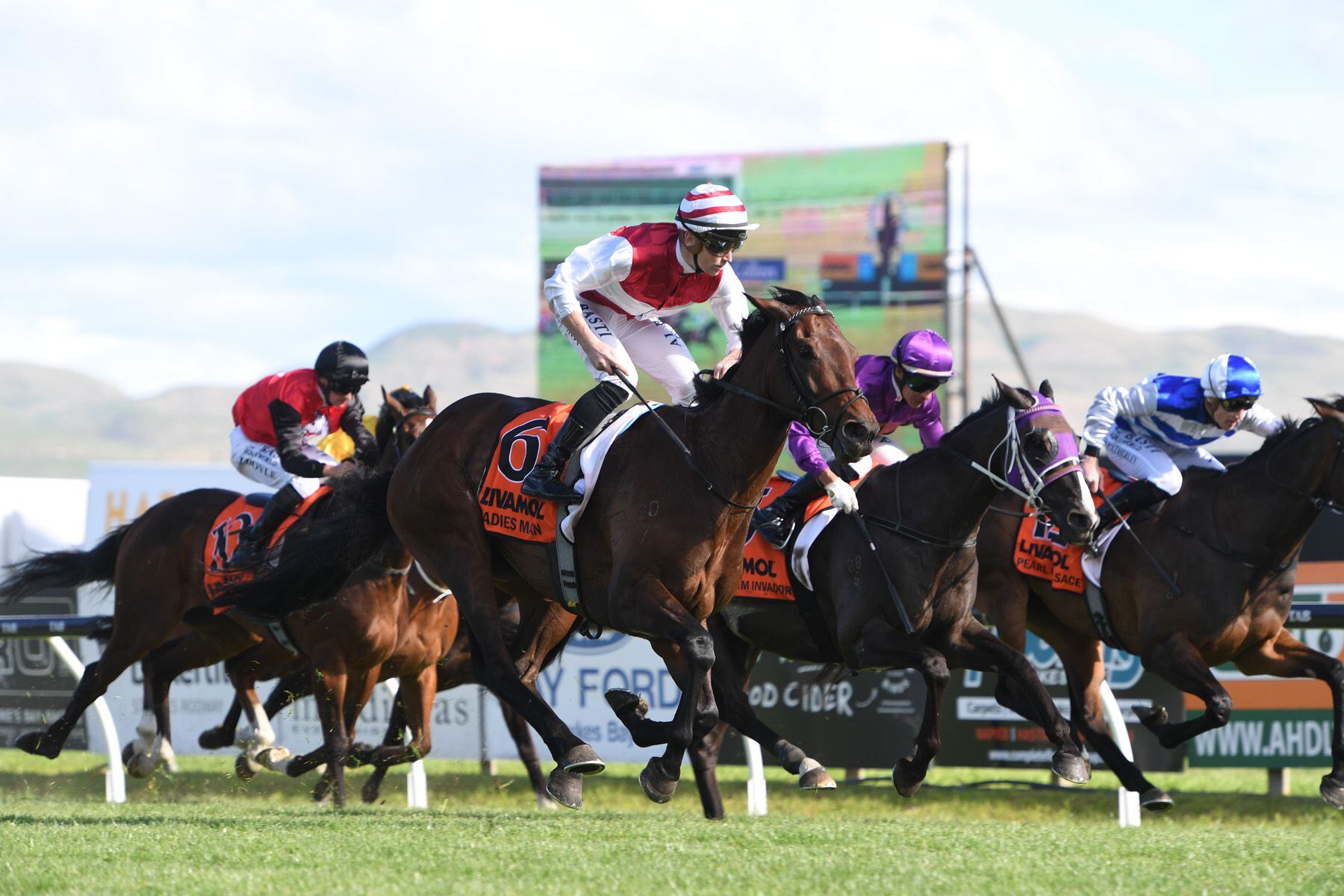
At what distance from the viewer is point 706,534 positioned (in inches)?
219

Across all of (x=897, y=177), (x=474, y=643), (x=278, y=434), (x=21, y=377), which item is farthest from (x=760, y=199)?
(x=21, y=377)

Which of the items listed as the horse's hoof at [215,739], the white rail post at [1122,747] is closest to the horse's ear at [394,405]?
the horse's hoof at [215,739]

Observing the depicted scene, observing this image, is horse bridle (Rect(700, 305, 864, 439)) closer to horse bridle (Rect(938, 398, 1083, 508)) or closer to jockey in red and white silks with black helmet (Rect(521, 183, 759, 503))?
jockey in red and white silks with black helmet (Rect(521, 183, 759, 503))

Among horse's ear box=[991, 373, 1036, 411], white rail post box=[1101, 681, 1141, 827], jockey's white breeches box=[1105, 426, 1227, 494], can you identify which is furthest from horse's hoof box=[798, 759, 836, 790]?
jockey's white breeches box=[1105, 426, 1227, 494]

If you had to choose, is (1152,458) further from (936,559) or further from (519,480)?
(519,480)

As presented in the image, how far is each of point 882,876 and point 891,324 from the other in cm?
1978

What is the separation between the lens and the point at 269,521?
8.59m

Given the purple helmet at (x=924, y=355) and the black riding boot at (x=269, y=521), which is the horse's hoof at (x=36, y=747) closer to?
the black riding boot at (x=269, y=521)

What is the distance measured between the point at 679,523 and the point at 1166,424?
3594 millimetres

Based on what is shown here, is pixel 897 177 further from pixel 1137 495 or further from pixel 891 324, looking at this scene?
pixel 1137 495

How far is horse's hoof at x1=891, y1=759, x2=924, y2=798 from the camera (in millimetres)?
6531

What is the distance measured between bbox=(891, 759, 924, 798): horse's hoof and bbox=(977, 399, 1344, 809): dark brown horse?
81 centimetres

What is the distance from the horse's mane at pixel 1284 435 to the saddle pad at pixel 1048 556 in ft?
2.35

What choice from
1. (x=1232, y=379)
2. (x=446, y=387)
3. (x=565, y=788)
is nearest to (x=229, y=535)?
(x=565, y=788)
